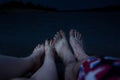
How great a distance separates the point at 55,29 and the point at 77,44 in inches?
15.1

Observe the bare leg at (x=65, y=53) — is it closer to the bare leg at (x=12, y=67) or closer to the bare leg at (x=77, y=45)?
the bare leg at (x=77, y=45)

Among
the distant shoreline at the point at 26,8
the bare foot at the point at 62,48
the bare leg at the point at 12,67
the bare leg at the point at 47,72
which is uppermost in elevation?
the distant shoreline at the point at 26,8

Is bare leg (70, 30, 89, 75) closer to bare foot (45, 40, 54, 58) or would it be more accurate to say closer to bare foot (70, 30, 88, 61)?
bare foot (70, 30, 88, 61)

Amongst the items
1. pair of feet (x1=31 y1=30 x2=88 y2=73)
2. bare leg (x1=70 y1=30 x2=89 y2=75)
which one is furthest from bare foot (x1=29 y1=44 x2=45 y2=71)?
bare leg (x1=70 y1=30 x2=89 y2=75)

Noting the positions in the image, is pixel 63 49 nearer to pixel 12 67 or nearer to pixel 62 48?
pixel 62 48

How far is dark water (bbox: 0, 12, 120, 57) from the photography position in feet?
4.92

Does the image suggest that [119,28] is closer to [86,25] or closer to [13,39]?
[86,25]

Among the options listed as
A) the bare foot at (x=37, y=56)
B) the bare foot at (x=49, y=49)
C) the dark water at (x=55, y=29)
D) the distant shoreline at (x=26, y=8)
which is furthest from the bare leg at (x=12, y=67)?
the distant shoreline at (x=26, y=8)

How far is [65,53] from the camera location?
1303mm

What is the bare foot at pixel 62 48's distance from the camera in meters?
1.20

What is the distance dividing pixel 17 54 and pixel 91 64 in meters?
0.70

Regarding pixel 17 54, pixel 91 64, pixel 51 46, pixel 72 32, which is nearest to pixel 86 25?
pixel 72 32

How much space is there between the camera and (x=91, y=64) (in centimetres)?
82

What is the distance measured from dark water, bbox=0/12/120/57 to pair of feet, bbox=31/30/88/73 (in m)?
0.07
